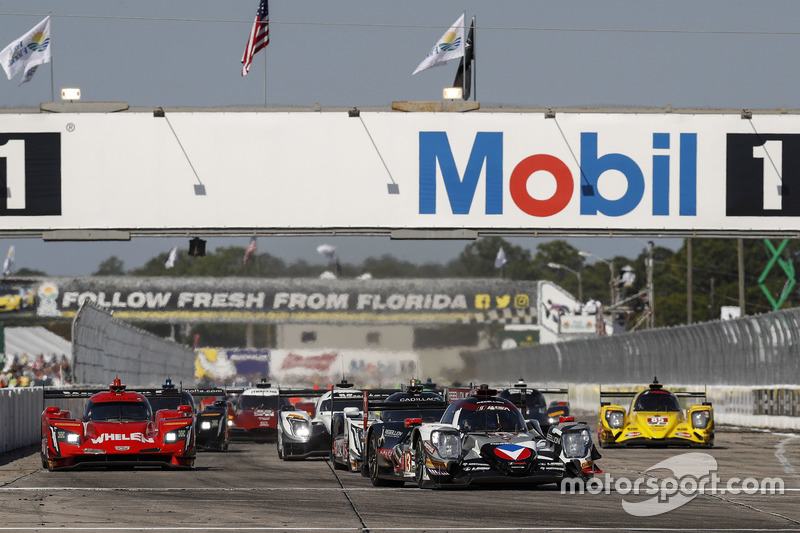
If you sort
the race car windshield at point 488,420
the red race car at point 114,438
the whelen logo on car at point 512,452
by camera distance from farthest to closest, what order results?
1. the red race car at point 114,438
2. the race car windshield at point 488,420
3. the whelen logo on car at point 512,452

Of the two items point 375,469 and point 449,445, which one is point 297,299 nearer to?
point 375,469

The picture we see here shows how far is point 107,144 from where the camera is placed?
105 feet

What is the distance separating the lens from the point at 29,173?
31922 millimetres

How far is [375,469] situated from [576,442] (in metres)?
2.78

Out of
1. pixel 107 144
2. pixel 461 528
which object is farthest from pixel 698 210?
pixel 461 528

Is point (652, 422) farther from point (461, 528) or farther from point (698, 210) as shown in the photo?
point (461, 528)

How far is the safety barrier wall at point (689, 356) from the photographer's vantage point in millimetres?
36969

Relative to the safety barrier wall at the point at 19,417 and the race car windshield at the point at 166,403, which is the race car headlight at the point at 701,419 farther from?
the safety barrier wall at the point at 19,417

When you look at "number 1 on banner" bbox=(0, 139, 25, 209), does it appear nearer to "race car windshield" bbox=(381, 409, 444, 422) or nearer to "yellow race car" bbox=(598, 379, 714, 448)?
"yellow race car" bbox=(598, 379, 714, 448)

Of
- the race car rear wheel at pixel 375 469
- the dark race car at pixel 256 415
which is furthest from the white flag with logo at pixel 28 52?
the race car rear wheel at pixel 375 469

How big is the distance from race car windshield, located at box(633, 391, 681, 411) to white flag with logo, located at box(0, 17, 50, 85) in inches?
618

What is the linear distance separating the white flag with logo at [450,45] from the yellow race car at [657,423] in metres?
9.50

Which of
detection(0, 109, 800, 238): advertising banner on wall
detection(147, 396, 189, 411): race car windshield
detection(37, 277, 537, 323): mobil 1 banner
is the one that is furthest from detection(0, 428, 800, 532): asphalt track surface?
detection(37, 277, 537, 323): mobil 1 banner

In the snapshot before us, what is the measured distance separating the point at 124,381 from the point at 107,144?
63.3 ft
